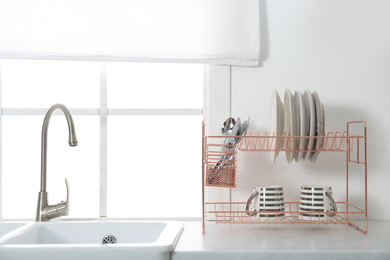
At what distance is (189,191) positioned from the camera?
2125 millimetres

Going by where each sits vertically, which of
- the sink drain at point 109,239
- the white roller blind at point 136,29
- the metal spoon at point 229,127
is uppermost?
the white roller blind at point 136,29

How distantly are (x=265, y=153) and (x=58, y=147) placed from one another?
93 centimetres

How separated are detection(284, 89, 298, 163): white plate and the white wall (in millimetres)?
198

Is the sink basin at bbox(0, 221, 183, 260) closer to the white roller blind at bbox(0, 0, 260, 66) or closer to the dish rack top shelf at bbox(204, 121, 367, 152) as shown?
the dish rack top shelf at bbox(204, 121, 367, 152)

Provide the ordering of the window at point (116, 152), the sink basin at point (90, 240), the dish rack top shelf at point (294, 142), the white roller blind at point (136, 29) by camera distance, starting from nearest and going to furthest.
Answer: the sink basin at point (90, 240)
the dish rack top shelf at point (294, 142)
the white roller blind at point (136, 29)
the window at point (116, 152)

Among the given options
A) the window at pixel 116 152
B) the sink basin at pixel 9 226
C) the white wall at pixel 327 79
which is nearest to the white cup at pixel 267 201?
the white wall at pixel 327 79

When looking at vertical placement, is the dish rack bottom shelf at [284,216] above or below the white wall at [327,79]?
below

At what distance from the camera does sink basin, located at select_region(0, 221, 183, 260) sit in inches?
50.4

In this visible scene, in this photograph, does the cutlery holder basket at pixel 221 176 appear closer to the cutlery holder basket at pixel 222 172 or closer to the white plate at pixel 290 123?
the cutlery holder basket at pixel 222 172

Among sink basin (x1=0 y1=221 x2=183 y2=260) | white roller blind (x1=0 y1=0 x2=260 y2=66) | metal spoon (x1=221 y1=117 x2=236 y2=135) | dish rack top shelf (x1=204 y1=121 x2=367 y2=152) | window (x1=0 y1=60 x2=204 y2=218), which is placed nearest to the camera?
sink basin (x1=0 y1=221 x2=183 y2=260)

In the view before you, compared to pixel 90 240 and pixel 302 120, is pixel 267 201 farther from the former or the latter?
pixel 90 240

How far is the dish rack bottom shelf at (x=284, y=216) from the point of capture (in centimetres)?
157

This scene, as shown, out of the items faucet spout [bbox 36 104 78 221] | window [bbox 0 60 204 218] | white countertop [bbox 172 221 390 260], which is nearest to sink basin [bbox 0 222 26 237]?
faucet spout [bbox 36 104 78 221]

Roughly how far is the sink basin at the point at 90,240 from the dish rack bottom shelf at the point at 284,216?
23cm
